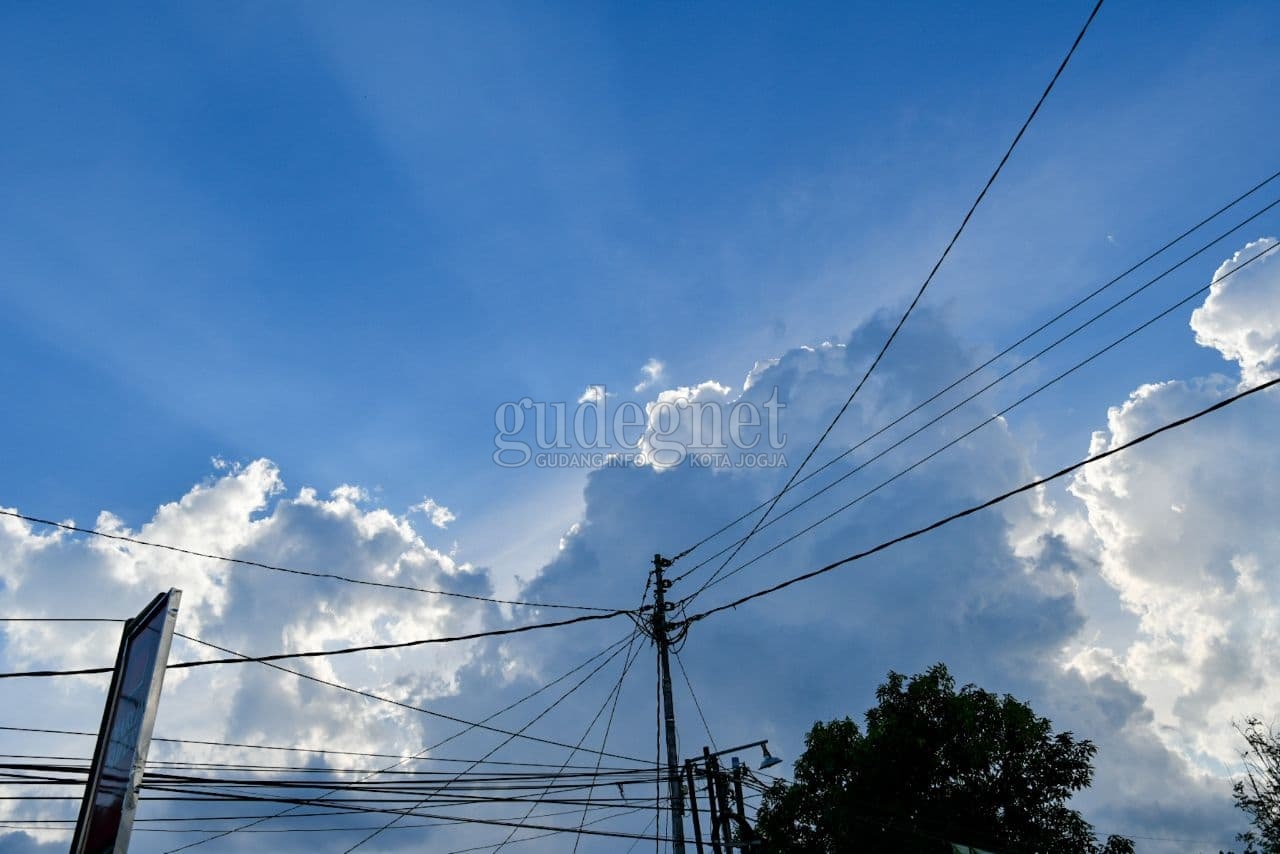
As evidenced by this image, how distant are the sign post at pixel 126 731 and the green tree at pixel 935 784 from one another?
20994 millimetres

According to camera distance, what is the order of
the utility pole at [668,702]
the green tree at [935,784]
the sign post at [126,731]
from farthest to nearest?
the green tree at [935,784], the utility pole at [668,702], the sign post at [126,731]

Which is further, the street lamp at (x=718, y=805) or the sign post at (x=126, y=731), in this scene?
the street lamp at (x=718, y=805)

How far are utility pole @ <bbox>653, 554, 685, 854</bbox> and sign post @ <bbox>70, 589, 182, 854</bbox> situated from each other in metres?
11.1

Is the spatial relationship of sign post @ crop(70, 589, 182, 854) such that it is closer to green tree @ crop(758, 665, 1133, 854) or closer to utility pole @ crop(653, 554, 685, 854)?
utility pole @ crop(653, 554, 685, 854)

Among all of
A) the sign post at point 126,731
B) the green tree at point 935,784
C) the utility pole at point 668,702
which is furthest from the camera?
the green tree at point 935,784

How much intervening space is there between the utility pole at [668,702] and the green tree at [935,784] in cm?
992

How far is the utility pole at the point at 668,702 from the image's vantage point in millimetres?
15648

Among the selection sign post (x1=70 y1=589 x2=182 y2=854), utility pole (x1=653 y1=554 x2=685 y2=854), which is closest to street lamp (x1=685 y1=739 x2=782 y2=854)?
utility pole (x1=653 y1=554 x2=685 y2=854)

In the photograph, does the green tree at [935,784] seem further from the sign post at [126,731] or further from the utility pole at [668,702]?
the sign post at [126,731]

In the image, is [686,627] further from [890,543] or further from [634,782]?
[890,543]

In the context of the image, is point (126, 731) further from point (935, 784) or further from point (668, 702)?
point (935, 784)

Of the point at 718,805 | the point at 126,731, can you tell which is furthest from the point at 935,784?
the point at 126,731

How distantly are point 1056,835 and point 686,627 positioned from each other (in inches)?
548

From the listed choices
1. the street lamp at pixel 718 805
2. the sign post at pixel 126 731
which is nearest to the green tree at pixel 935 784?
the street lamp at pixel 718 805
